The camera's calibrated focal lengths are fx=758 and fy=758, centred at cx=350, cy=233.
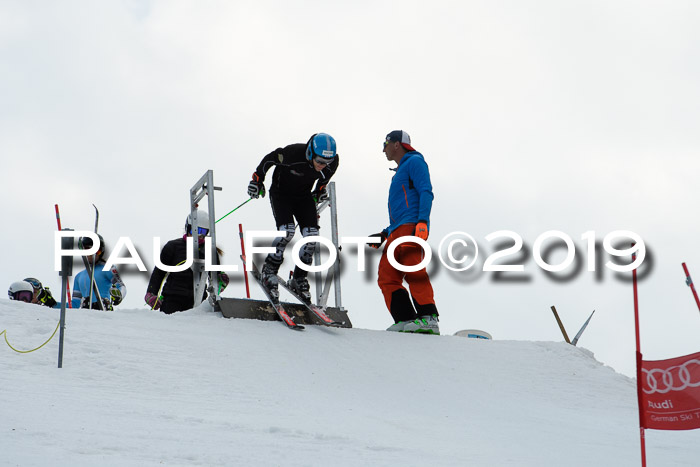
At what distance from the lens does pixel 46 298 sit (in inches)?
383

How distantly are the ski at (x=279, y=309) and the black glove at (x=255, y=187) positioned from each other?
720 millimetres

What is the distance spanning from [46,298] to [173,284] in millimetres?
2945

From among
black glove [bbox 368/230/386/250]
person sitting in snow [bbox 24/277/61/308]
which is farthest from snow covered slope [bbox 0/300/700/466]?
person sitting in snow [bbox 24/277/61/308]

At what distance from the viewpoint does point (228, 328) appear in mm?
6691

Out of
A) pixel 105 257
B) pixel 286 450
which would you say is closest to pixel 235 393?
pixel 286 450

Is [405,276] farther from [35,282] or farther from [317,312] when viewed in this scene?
[35,282]

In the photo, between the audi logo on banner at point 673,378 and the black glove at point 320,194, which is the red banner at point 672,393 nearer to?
the audi logo on banner at point 673,378

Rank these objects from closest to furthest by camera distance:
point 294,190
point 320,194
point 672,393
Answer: point 672,393, point 294,190, point 320,194

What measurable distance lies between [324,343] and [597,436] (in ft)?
8.51

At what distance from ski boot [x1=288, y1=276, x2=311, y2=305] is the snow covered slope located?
0.43m

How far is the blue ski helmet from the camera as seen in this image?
285 inches

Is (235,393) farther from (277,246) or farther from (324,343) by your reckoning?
(277,246)

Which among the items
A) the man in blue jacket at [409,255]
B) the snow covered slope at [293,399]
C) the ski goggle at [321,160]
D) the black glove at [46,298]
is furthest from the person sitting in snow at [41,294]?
the man in blue jacket at [409,255]


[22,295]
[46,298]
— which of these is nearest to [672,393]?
[46,298]
